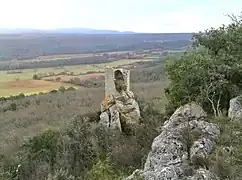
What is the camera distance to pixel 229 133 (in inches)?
429

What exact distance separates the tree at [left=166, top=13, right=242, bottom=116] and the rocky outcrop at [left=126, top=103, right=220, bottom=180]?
125 inches

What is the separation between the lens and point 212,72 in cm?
1593

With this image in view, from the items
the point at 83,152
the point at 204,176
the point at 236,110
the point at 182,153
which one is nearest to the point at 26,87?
the point at 83,152

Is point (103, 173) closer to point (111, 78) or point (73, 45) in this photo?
point (111, 78)

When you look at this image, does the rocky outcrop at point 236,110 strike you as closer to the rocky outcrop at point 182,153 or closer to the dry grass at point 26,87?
the rocky outcrop at point 182,153

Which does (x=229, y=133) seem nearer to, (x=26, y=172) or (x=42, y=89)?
(x=26, y=172)

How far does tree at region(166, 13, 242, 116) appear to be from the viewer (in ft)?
51.0

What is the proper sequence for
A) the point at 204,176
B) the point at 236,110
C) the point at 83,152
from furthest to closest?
the point at 83,152, the point at 236,110, the point at 204,176

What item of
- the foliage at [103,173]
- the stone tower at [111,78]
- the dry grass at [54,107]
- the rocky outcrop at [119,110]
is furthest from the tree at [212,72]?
the dry grass at [54,107]

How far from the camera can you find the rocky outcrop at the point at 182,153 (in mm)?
8992

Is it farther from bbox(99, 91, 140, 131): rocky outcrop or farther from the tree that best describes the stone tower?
the tree

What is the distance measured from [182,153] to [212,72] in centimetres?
655

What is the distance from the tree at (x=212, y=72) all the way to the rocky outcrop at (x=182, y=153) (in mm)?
3166

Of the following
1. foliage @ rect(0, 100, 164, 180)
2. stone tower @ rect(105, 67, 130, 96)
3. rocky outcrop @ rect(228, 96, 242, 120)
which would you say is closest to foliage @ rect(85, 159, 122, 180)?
foliage @ rect(0, 100, 164, 180)
